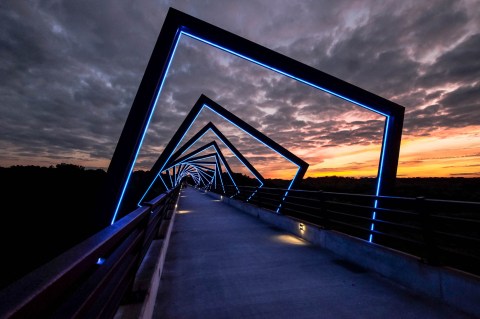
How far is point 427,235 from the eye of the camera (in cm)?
387

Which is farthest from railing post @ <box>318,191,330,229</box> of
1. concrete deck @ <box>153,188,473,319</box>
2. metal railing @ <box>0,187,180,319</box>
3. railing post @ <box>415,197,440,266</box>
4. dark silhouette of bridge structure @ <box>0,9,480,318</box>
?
metal railing @ <box>0,187,180,319</box>

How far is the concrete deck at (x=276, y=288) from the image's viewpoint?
3.28 m

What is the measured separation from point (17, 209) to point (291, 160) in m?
52.6

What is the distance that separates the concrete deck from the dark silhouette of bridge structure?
0.02 m

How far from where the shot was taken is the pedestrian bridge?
1.60 meters

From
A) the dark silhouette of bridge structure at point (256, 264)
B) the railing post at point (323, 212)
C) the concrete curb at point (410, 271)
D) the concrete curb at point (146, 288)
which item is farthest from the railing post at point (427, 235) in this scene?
the concrete curb at point (146, 288)

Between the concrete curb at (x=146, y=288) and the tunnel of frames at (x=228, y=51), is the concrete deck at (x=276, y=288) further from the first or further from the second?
the tunnel of frames at (x=228, y=51)

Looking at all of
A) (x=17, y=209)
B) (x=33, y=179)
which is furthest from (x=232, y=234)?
(x=33, y=179)

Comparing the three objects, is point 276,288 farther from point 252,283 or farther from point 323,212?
point 323,212

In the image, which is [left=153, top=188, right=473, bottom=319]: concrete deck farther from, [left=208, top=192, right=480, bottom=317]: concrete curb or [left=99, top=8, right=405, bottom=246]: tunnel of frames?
[left=99, top=8, right=405, bottom=246]: tunnel of frames

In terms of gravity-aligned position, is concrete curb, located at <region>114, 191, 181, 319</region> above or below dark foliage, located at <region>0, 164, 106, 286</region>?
above

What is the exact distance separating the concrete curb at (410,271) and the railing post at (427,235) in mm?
128

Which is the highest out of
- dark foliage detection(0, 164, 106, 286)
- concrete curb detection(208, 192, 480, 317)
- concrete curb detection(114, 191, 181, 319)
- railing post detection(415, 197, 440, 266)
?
railing post detection(415, 197, 440, 266)

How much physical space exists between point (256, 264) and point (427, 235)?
3006 millimetres
